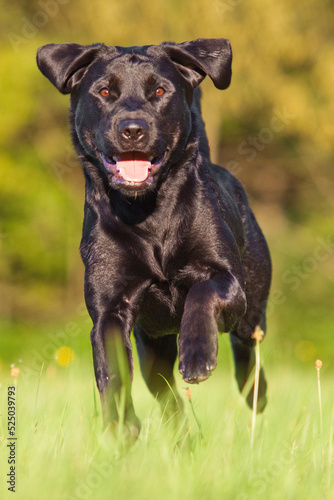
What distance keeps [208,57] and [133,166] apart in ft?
2.37

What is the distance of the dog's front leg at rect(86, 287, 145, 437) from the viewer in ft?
11.8

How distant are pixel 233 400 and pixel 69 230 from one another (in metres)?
14.4

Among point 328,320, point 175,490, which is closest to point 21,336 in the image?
point 328,320

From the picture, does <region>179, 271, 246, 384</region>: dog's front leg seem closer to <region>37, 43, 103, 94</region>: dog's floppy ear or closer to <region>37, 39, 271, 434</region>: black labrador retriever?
<region>37, 39, 271, 434</region>: black labrador retriever

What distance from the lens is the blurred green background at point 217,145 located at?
1578cm

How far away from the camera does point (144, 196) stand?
13.7 feet

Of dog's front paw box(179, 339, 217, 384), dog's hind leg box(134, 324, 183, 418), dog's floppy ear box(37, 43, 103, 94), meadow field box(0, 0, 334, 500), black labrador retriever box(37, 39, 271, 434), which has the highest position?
meadow field box(0, 0, 334, 500)

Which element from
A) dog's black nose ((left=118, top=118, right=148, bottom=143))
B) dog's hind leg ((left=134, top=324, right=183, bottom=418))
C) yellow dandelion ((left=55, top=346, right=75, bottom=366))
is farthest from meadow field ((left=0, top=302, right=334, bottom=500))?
dog's black nose ((left=118, top=118, right=148, bottom=143))

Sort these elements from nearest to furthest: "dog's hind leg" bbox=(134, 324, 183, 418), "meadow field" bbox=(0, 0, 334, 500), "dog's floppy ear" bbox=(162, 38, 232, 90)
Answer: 1. "dog's floppy ear" bbox=(162, 38, 232, 90)
2. "dog's hind leg" bbox=(134, 324, 183, 418)
3. "meadow field" bbox=(0, 0, 334, 500)

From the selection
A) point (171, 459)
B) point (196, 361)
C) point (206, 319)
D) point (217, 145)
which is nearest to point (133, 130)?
point (206, 319)

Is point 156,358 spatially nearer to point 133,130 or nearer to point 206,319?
point 206,319

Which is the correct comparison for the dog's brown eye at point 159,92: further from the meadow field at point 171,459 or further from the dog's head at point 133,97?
the meadow field at point 171,459

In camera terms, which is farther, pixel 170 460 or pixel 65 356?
pixel 65 356

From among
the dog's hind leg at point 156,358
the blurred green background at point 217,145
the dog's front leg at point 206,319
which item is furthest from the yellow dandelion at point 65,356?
the blurred green background at point 217,145
